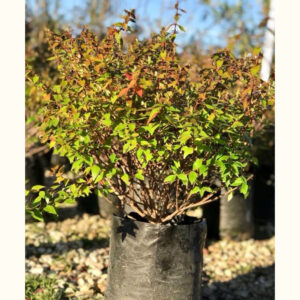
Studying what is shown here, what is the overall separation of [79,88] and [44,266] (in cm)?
212

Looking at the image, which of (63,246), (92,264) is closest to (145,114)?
(92,264)

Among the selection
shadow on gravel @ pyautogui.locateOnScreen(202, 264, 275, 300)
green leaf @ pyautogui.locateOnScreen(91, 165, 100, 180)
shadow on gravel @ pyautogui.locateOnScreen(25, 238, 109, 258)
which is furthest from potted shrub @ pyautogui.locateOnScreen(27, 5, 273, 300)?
shadow on gravel @ pyautogui.locateOnScreen(25, 238, 109, 258)

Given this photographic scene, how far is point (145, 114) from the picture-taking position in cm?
217

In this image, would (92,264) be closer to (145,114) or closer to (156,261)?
(156,261)

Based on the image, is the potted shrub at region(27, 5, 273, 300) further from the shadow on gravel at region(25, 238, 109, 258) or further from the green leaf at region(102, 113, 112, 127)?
the shadow on gravel at region(25, 238, 109, 258)

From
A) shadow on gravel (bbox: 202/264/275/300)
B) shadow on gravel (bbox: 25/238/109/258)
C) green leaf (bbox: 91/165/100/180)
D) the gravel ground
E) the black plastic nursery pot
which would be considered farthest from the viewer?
shadow on gravel (bbox: 25/238/109/258)

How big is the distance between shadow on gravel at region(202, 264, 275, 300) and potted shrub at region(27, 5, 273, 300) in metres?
1.13

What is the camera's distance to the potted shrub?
2.26m

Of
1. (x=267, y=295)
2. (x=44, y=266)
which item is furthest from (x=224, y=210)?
(x=44, y=266)

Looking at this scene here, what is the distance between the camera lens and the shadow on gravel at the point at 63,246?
448 cm

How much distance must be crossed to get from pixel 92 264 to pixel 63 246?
0.78 meters

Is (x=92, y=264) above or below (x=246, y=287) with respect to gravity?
above

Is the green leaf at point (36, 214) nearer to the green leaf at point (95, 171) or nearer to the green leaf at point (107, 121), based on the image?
the green leaf at point (95, 171)

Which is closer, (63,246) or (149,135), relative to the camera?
(149,135)
